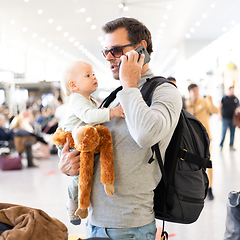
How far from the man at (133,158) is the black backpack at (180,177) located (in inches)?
1.6

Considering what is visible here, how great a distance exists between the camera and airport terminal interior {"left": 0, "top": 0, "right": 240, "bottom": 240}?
15.1 ft

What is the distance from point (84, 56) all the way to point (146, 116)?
19.4m

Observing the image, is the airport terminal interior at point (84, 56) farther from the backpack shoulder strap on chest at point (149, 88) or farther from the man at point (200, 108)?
the man at point (200, 108)

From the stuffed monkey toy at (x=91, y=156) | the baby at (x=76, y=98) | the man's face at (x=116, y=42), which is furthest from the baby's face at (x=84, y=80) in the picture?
the stuffed monkey toy at (x=91, y=156)

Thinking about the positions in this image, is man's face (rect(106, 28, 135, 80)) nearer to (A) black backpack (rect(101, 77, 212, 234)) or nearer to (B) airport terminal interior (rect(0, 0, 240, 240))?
(A) black backpack (rect(101, 77, 212, 234))

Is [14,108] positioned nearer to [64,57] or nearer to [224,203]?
[64,57]

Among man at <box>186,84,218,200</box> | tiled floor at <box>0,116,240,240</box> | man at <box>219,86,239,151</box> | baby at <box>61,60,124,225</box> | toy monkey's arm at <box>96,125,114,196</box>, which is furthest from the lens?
man at <box>219,86,239,151</box>

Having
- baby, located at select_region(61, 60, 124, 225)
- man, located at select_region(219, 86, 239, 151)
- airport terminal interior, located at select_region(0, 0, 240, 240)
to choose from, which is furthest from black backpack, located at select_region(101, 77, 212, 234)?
man, located at select_region(219, 86, 239, 151)

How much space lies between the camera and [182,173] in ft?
4.36

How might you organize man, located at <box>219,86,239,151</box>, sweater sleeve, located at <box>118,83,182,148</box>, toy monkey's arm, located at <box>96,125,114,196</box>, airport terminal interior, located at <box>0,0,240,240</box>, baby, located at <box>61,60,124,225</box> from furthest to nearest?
man, located at <box>219,86,239,151</box> < airport terminal interior, located at <box>0,0,240,240</box> < baby, located at <box>61,60,124,225</box> < toy monkey's arm, located at <box>96,125,114,196</box> < sweater sleeve, located at <box>118,83,182,148</box>

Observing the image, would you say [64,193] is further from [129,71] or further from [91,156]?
[129,71]

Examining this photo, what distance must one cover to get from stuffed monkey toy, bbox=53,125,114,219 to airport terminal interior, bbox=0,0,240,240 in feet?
2.08

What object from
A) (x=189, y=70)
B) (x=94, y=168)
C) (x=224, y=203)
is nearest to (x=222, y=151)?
(x=224, y=203)

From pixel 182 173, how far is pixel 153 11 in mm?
10473
